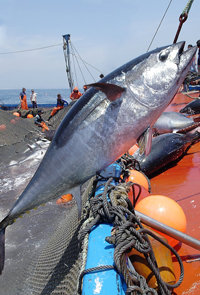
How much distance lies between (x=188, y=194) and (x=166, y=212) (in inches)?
68.4

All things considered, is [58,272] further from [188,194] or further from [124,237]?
[188,194]

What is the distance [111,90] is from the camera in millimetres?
1877

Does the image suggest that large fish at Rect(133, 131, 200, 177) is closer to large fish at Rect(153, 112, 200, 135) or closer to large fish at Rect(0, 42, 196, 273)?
large fish at Rect(153, 112, 200, 135)

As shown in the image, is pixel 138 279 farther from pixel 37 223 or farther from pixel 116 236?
pixel 37 223

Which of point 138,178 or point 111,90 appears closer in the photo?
point 111,90

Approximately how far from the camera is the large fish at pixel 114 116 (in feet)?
6.28

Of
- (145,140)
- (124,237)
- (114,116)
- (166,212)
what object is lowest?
(166,212)

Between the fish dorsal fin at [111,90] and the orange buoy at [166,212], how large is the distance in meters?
1.52

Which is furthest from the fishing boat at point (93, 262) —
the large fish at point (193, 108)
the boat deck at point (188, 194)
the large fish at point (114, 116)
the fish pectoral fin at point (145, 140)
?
the large fish at point (193, 108)

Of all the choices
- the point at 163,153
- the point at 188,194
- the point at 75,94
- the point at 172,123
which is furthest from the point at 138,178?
the point at 75,94

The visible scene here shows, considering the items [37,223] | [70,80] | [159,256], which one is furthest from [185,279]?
[70,80]

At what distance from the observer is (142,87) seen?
1959 millimetres

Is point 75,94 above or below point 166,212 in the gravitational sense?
below

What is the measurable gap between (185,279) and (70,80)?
2166 centimetres
